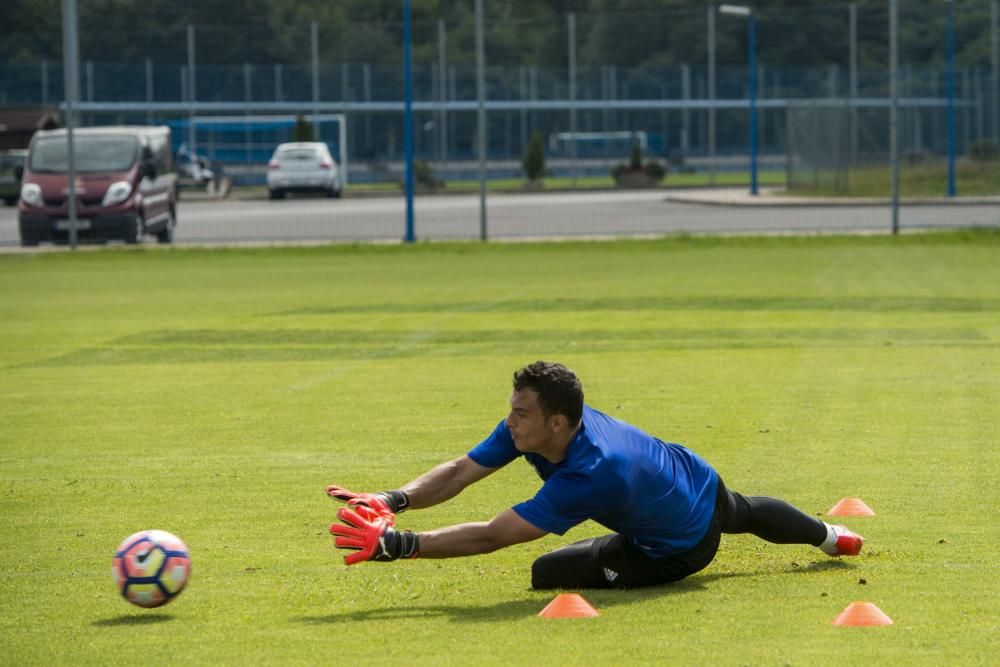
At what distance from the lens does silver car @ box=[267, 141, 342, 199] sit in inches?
1924

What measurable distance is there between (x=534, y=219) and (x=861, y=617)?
33.6 meters

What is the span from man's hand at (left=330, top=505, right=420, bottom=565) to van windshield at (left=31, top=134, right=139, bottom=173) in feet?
85.0

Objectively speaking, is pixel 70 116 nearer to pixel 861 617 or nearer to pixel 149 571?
pixel 149 571

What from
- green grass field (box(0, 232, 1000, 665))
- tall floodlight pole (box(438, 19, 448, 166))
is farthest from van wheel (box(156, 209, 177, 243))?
tall floodlight pole (box(438, 19, 448, 166))

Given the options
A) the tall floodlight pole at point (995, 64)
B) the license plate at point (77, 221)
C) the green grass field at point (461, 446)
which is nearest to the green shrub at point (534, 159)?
the tall floodlight pole at point (995, 64)

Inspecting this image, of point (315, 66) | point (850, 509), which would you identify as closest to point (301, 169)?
point (315, 66)

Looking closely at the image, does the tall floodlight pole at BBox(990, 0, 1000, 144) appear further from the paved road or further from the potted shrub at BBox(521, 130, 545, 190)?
the potted shrub at BBox(521, 130, 545, 190)

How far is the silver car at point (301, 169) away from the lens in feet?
160

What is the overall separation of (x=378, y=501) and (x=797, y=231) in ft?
85.1

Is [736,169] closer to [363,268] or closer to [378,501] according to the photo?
[363,268]

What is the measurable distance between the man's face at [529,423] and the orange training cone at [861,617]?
136cm

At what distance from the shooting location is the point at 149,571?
667 centimetres

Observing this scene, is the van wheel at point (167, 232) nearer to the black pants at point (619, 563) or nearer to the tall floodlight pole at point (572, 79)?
the tall floodlight pole at point (572, 79)

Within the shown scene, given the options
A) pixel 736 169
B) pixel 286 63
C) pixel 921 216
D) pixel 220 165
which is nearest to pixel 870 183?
pixel 921 216
